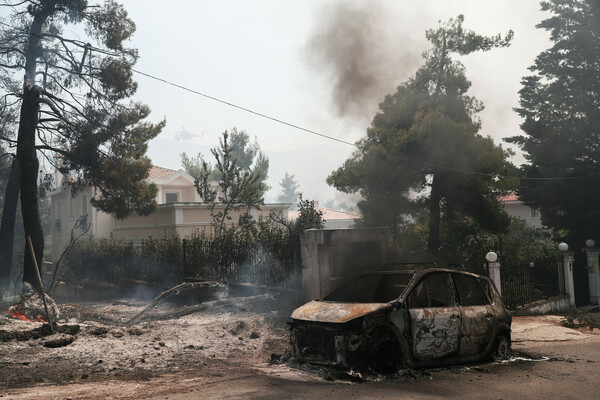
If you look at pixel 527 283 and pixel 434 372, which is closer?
pixel 434 372

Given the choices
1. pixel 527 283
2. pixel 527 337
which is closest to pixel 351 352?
pixel 527 337

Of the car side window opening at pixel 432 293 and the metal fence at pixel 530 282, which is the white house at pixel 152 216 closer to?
the metal fence at pixel 530 282

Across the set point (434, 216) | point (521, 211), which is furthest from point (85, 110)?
point (521, 211)

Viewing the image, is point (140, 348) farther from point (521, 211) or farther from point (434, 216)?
point (521, 211)

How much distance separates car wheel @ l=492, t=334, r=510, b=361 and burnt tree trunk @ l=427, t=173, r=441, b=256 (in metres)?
11.4

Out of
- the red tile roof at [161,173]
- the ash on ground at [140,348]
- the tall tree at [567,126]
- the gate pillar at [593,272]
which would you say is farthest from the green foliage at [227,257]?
the red tile roof at [161,173]

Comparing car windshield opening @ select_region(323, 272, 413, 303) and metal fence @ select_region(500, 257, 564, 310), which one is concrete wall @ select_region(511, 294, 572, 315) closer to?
metal fence @ select_region(500, 257, 564, 310)

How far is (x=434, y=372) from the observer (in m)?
7.09

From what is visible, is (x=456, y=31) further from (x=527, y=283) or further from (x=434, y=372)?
(x=434, y=372)

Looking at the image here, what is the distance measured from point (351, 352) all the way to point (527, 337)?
19.7ft

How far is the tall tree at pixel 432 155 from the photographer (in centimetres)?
1850

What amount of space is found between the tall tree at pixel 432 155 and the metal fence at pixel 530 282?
12.1ft

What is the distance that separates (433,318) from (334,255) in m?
4.40

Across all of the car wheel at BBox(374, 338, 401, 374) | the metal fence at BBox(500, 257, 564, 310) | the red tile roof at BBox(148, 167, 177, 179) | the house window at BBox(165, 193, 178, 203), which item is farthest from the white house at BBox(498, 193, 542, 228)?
the car wheel at BBox(374, 338, 401, 374)
